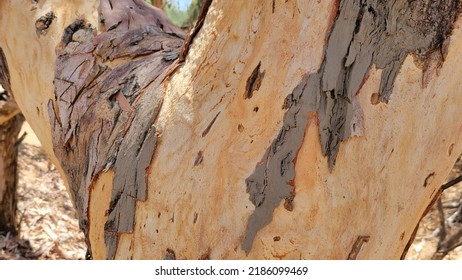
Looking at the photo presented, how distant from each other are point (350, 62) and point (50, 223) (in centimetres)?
312

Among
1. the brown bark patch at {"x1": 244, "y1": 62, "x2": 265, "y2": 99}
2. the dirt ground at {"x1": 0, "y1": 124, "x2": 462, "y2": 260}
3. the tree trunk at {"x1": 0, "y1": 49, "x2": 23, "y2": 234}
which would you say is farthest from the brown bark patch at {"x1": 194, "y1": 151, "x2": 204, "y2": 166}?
the dirt ground at {"x1": 0, "y1": 124, "x2": 462, "y2": 260}

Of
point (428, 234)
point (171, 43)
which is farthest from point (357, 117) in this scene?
point (428, 234)

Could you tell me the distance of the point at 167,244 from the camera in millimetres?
1052

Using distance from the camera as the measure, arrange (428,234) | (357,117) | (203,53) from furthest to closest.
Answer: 1. (428,234)
2. (203,53)
3. (357,117)

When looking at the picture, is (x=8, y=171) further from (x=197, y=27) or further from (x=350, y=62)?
(x=350, y=62)

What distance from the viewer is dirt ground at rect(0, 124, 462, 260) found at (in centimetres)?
321

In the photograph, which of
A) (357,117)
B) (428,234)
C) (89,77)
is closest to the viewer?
(357,117)

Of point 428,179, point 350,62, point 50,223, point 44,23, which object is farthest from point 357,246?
point 50,223

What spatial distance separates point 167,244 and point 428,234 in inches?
105

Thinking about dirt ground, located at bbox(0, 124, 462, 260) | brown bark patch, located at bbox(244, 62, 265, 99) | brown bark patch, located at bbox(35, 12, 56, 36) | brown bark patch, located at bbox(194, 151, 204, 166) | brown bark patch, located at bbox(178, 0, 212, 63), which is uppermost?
brown bark patch, located at bbox(35, 12, 56, 36)

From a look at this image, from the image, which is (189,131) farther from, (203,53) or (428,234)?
(428,234)

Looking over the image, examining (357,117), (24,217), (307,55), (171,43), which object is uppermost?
(171,43)

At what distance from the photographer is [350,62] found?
3.03 feet

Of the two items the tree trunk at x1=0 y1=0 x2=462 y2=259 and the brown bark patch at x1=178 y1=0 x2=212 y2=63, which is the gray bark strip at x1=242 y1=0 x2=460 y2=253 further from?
the brown bark patch at x1=178 y1=0 x2=212 y2=63
